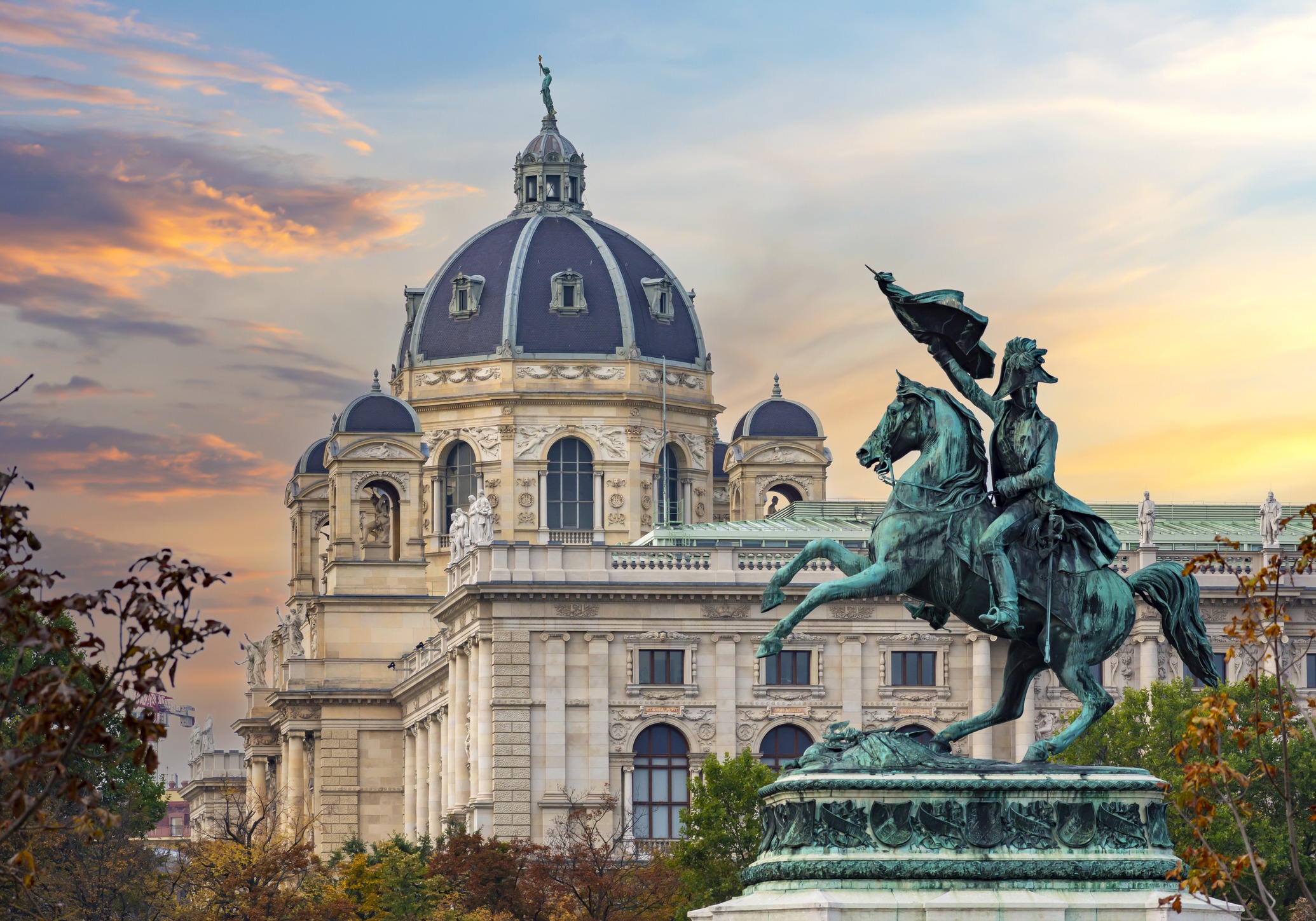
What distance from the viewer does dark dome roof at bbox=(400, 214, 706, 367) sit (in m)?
135

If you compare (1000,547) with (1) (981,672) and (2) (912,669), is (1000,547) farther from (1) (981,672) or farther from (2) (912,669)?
(2) (912,669)

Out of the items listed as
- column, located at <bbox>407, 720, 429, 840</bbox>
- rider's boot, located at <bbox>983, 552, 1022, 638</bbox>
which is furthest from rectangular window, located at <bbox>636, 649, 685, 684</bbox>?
rider's boot, located at <bbox>983, 552, 1022, 638</bbox>

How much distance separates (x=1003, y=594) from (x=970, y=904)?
344 cm

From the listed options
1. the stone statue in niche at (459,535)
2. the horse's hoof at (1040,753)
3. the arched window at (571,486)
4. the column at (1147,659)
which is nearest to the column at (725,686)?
the stone statue in niche at (459,535)

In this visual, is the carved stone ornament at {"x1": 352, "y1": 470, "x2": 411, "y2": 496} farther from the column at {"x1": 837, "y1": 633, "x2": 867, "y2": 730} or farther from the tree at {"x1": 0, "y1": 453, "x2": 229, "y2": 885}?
the tree at {"x1": 0, "y1": 453, "x2": 229, "y2": 885}

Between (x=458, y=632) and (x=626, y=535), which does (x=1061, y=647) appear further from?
(x=626, y=535)

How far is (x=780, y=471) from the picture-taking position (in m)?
137

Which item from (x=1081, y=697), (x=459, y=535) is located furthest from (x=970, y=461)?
(x=459, y=535)

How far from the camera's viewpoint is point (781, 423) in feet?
453

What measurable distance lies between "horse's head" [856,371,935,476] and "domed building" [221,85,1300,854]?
228 feet

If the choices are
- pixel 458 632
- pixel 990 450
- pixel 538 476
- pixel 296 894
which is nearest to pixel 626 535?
pixel 538 476

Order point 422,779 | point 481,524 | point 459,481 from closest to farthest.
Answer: point 481,524 → point 422,779 → point 459,481

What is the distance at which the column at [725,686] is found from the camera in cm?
10381

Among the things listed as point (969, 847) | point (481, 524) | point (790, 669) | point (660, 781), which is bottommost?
point (969, 847)
